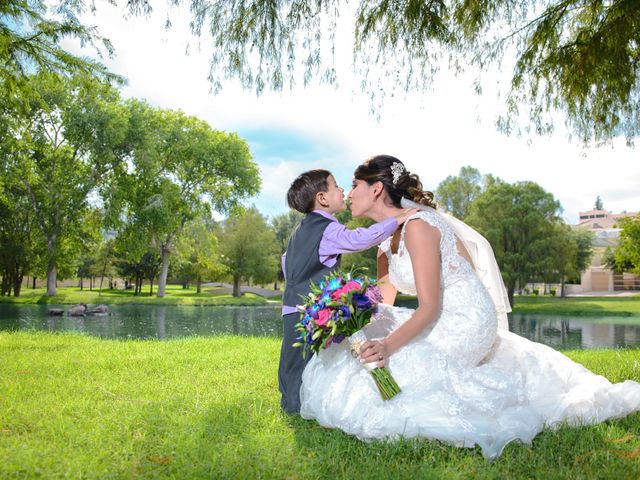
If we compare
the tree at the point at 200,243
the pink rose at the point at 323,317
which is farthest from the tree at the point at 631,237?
the pink rose at the point at 323,317

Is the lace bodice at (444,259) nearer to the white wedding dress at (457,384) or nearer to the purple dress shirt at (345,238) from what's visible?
the white wedding dress at (457,384)

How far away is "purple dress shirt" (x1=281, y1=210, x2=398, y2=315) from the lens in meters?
3.46

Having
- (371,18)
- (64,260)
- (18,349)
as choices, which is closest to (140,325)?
(18,349)

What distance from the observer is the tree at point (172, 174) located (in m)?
31.8

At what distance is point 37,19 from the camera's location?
737 centimetres

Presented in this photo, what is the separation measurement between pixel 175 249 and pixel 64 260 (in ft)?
24.5

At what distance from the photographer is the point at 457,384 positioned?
3.32 meters

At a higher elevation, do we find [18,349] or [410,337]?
[410,337]

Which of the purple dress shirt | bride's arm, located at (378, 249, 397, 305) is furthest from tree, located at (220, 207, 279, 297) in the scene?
the purple dress shirt

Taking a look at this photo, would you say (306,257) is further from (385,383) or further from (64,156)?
(64,156)

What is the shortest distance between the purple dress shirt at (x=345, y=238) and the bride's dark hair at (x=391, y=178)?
29 centimetres

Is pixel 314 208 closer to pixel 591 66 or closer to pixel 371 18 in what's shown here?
pixel 371 18

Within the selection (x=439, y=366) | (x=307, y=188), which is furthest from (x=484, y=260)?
(x=307, y=188)

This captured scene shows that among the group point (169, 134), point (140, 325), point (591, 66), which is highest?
point (169, 134)
